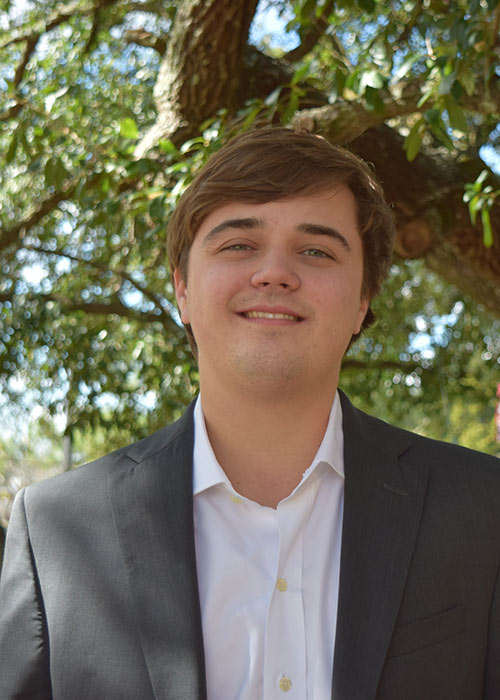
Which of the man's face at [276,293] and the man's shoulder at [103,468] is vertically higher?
the man's face at [276,293]

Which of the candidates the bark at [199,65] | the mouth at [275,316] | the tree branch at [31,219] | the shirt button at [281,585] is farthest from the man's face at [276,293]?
the tree branch at [31,219]

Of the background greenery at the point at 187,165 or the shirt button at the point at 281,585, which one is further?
the background greenery at the point at 187,165

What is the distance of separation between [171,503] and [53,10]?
4.42 m

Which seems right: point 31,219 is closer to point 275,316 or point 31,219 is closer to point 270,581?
point 275,316

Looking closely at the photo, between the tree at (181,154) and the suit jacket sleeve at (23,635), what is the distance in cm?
148

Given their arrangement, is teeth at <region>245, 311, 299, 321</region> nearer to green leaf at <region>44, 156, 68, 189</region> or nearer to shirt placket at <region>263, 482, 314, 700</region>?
shirt placket at <region>263, 482, 314, 700</region>

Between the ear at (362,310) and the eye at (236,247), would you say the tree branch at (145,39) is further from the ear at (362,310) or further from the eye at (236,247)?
the eye at (236,247)

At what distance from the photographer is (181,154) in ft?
9.52

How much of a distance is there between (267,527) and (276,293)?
0.52m

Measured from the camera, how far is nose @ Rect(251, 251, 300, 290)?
5.55ft

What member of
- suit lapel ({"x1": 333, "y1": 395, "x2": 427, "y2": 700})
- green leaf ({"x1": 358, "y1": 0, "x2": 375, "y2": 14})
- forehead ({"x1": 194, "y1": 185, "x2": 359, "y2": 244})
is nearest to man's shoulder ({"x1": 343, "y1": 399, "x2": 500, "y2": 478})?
suit lapel ({"x1": 333, "y1": 395, "x2": 427, "y2": 700})

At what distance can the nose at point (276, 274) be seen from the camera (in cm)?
169

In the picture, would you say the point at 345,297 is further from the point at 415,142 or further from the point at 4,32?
the point at 4,32

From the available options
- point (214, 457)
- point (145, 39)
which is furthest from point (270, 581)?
point (145, 39)
